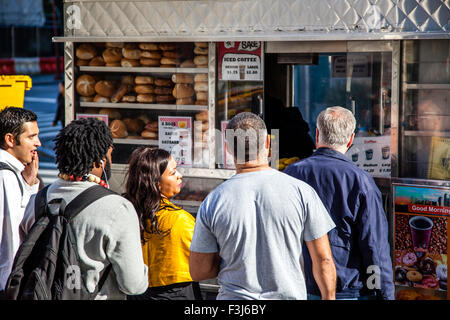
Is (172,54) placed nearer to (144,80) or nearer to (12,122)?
(144,80)

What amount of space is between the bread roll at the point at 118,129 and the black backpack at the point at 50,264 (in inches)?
143

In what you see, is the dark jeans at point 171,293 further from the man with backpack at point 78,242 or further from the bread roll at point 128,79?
the bread roll at point 128,79

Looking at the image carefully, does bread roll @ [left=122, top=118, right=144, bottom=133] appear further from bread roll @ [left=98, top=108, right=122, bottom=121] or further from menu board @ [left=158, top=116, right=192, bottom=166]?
menu board @ [left=158, top=116, right=192, bottom=166]

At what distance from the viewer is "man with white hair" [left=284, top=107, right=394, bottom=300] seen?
3557 mm

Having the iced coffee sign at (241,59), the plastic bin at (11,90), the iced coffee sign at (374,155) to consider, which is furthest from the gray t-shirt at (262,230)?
the plastic bin at (11,90)

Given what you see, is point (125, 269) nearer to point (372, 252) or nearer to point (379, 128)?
point (372, 252)

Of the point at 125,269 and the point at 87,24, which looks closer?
the point at 125,269

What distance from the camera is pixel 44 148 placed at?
14.9m

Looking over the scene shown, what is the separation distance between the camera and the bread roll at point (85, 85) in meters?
6.50

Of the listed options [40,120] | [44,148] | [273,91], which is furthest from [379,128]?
[40,120]

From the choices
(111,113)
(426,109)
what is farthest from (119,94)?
(426,109)

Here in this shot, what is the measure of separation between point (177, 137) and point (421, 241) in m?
2.54

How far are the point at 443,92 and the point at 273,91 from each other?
212 cm
